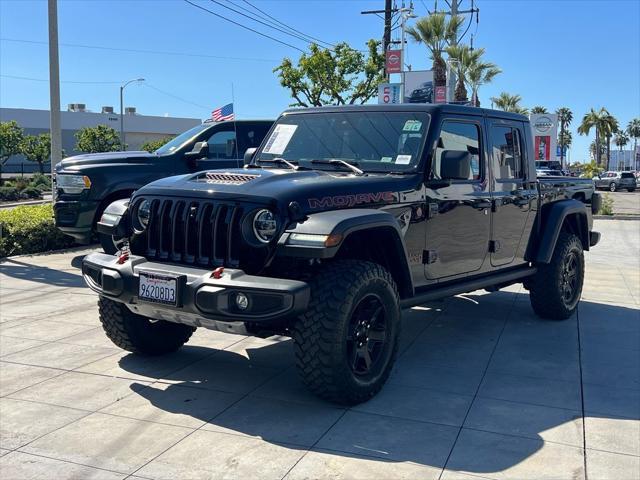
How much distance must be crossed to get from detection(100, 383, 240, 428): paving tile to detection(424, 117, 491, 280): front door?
1.87 metres

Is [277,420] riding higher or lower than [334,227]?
lower

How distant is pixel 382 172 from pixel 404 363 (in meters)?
1.57

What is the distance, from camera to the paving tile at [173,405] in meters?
4.22

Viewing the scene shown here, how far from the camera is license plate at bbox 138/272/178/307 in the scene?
4113 mm

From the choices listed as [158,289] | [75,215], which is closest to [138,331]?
[158,289]

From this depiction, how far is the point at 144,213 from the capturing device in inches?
186

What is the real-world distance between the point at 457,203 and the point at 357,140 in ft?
3.08

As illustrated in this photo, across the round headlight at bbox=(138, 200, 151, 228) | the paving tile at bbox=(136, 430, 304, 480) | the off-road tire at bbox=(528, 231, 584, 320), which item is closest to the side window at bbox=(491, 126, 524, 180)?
the off-road tire at bbox=(528, 231, 584, 320)

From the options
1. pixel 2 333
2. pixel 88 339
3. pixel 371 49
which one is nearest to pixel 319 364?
pixel 88 339

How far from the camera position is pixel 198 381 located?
16.2 feet

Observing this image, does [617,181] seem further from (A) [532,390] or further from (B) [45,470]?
(B) [45,470]

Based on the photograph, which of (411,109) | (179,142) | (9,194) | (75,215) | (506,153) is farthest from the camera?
(9,194)

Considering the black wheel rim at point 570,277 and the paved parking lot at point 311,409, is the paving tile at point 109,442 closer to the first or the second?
the paved parking lot at point 311,409

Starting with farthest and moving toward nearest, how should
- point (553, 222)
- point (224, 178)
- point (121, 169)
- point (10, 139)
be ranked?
1. point (10, 139)
2. point (121, 169)
3. point (553, 222)
4. point (224, 178)
